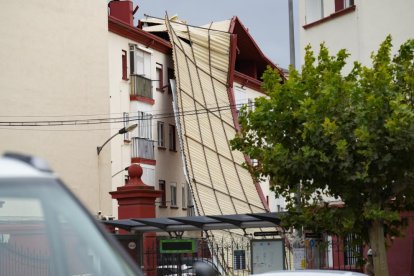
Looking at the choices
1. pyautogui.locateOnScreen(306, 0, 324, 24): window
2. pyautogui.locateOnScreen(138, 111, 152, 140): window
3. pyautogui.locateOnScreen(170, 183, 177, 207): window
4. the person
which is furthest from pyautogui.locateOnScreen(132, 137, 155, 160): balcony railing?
the person

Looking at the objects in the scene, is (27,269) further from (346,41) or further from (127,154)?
(127,154)

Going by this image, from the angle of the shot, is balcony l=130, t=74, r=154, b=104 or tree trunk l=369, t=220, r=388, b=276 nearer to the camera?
tree trunk l=369, t=220, r=388, b=276

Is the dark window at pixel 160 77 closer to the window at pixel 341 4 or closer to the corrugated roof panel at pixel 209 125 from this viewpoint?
the corrugated roof panel at pixel 209 125

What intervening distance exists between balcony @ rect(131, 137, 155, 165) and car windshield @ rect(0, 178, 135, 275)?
154 ft

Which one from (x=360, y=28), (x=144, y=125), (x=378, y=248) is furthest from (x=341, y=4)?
(x=144, y=125)

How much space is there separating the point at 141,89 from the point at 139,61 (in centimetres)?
145

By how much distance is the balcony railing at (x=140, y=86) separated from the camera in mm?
53031

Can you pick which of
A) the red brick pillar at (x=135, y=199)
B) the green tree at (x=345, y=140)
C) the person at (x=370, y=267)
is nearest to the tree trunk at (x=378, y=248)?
the green tree at (x=345, y=140)

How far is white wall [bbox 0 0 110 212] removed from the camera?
46219 millimetres

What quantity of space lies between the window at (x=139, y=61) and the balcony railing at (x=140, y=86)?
1.10 ft

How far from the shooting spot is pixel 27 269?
18.9 ft

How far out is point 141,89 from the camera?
177 feet

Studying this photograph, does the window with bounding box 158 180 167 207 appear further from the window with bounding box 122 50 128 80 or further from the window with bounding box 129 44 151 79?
the window with bounding box 122 50 128 80

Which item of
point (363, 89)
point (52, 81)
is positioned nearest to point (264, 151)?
point (363, 89)
